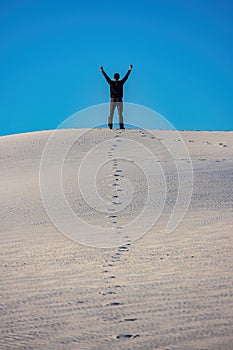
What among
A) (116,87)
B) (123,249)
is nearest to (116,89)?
(116,87)

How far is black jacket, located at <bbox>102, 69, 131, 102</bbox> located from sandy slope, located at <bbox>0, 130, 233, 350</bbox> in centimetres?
694

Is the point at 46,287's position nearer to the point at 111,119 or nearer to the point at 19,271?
the point at 19,271

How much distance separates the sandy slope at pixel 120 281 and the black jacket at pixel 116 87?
22.8 feet

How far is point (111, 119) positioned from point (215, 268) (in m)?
12.6

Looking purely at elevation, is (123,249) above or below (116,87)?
below

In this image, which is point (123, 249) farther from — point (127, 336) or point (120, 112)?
point (120, 112)

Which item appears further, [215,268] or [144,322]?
[215,268]

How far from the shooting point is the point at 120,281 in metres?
6.21

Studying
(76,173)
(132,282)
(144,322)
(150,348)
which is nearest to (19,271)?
(132,282)

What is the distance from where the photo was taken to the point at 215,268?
648 centimetres

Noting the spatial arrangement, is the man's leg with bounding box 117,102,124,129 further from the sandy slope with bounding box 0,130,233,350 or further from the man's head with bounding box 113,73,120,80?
the sandy slope with bounding box 0,130,233,350

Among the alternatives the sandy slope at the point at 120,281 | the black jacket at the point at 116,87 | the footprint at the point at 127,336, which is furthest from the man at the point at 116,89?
the footprint at the point at 127,336

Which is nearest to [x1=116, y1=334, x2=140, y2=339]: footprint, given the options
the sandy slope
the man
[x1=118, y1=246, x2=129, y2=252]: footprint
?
the sandy slope

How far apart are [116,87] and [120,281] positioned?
39.7 feet
